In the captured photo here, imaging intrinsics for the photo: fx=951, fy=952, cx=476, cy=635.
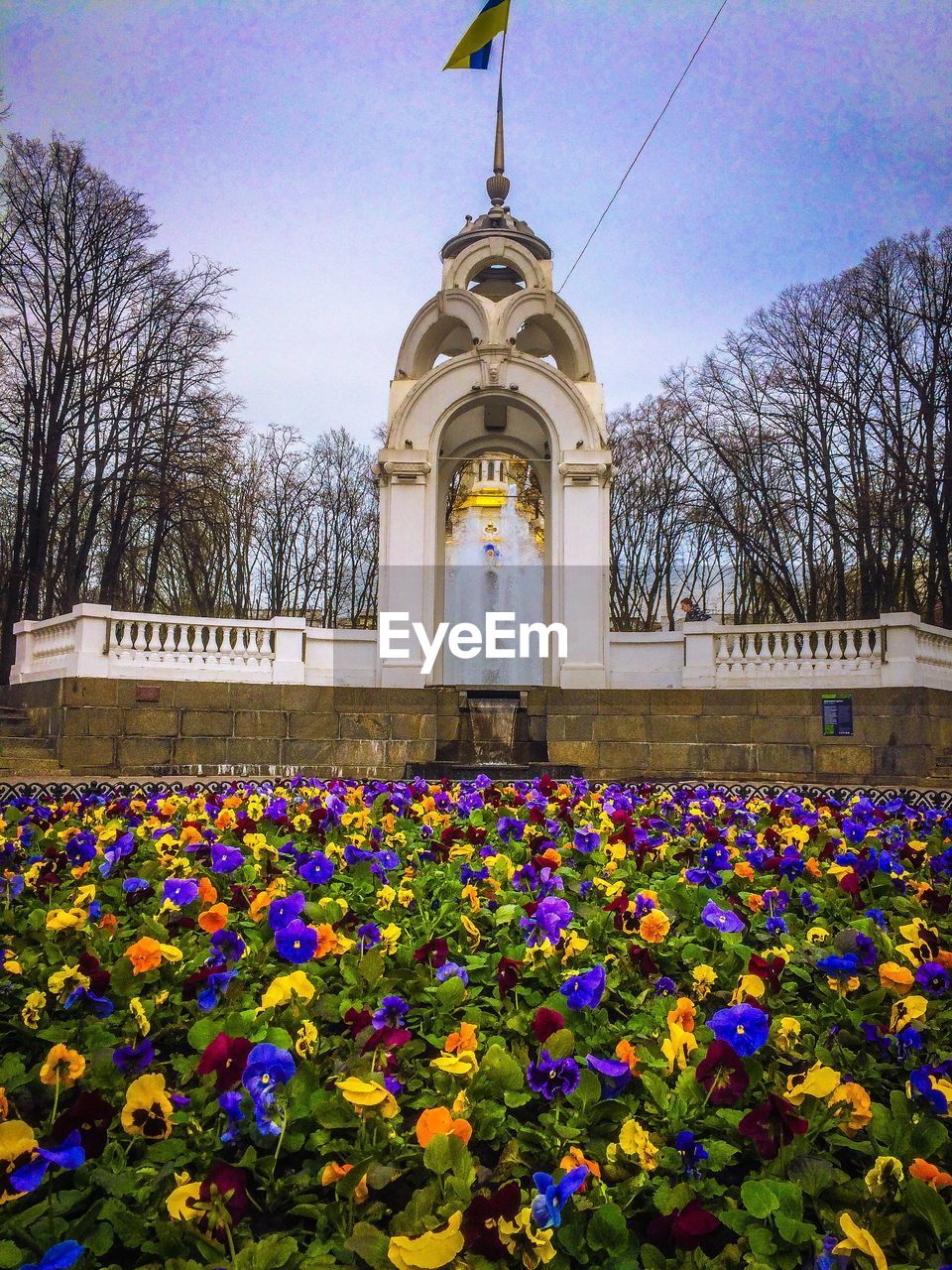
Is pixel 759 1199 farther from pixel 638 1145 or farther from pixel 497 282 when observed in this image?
pixel 497 282

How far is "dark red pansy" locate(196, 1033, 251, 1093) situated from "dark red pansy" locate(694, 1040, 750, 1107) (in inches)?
36.1

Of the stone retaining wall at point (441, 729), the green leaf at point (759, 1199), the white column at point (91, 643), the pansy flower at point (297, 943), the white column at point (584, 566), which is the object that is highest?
the white column at point (584, 566)

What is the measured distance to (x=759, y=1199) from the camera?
1.65m

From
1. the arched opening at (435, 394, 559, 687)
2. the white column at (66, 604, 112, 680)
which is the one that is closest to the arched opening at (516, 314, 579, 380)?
the arched opening at (435, 394, 559, 687)

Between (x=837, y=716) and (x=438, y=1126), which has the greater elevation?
(x=837, y=716)

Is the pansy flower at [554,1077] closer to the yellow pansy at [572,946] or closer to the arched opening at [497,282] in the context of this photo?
the yellow pansy at [572,946]

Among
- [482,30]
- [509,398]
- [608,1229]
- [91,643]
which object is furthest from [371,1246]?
[509,398]

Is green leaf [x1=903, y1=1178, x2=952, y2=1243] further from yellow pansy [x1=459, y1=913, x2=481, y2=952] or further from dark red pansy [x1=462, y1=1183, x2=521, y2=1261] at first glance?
yellow pansy [x1=459, y1=913, x2=481, y2=952]

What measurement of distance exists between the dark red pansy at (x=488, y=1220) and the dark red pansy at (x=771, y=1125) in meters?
0.49

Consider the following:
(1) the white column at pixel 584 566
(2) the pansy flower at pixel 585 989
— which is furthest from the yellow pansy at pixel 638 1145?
(1) the white column at pixel 584 566

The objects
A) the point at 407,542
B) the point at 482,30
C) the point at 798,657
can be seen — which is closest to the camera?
the point at 482,30

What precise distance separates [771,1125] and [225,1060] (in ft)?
3.36

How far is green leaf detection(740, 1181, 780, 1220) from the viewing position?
1625mm

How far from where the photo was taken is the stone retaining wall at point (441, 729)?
44.2 feet
